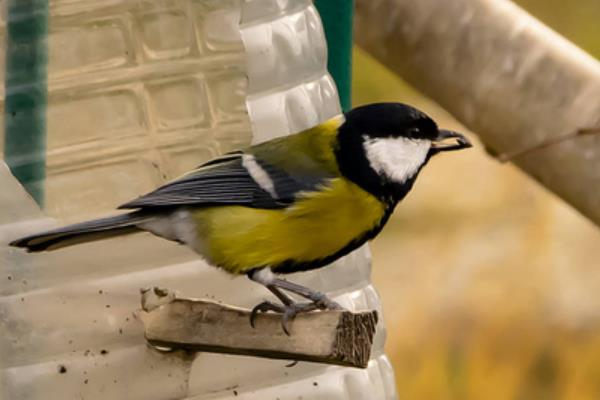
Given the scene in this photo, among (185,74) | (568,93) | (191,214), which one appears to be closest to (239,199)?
(191,214)

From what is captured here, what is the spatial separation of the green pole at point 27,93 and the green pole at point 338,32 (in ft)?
0.92

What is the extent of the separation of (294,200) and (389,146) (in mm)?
79

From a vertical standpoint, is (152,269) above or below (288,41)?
below

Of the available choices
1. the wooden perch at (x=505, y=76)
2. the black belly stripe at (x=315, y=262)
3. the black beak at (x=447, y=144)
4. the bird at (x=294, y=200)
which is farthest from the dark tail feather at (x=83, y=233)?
the wooden perch at (x=505, y=76)

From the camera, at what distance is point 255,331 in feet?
3.49

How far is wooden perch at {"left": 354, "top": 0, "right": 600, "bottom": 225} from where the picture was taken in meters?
1.43

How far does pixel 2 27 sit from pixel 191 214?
0.21m

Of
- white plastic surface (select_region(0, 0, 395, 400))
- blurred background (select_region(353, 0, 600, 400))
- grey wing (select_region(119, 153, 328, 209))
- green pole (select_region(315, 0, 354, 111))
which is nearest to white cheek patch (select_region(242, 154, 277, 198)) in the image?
grey wing (select_region(119, 153, 328, 209))

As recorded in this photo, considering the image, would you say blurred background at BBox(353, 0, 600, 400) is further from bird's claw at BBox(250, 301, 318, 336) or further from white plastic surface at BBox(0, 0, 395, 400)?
bird's claw at BBox(250, 301, 318, 336)

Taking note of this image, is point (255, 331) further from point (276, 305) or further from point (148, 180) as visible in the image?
point (148, 180)

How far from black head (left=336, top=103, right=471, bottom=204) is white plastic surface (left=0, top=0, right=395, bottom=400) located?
0.12 m

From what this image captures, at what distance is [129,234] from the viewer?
43.7 inches

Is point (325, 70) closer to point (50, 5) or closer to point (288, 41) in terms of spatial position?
point (288, 41)

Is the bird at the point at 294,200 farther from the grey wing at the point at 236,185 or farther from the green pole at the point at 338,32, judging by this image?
the green pole at the point at 338,32
